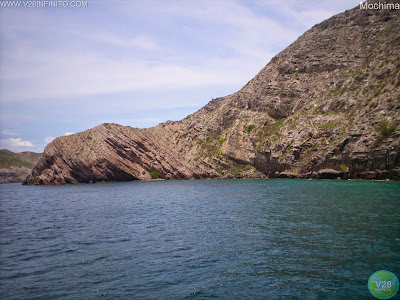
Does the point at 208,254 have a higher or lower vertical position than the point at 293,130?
lower

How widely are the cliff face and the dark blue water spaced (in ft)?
146

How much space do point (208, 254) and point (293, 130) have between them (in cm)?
8230

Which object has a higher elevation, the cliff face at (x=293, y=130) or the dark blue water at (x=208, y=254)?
the cliff face at (x=293, y=130)

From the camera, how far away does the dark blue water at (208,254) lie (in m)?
16.4

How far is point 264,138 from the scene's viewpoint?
10844cm

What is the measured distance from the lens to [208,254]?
22.0m

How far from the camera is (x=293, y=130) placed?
98.4m

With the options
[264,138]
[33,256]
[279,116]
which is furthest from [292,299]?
[279,116]

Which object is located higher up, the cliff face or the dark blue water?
the cliff face

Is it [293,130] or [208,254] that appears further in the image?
[293,130]

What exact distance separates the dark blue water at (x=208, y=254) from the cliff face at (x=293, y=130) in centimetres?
4454

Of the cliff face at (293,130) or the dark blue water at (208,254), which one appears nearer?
the dark blue water at (208,254)

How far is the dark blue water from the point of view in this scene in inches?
647

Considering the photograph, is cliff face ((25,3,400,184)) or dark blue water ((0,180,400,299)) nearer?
dark blue water ((0,180,400,299))
